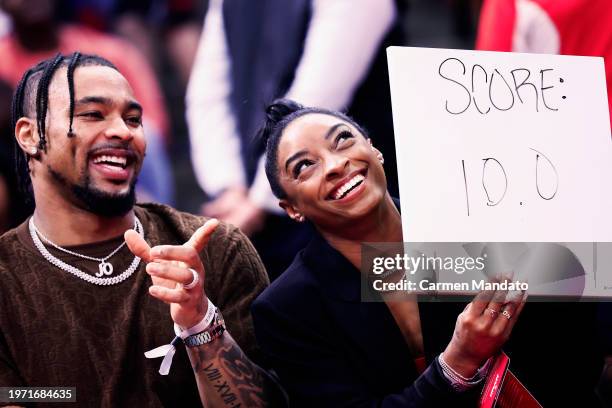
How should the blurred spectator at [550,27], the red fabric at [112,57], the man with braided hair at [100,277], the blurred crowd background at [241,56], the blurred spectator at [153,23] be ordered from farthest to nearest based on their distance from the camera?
the blurred spectator at [153,23] < the red fabric at [112,57] < the blurred crowd background at [241,56] < the blurred spectator at [550,27] < the man with braided hair at [100,277]

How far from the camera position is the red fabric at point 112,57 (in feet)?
9.66

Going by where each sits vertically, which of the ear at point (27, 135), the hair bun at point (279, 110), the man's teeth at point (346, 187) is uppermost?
the hair bun at point (279, 110)

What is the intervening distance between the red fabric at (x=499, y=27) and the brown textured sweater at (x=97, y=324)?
102 centimetres

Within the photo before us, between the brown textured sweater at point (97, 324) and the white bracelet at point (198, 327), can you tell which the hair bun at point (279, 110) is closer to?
the brown textured sweater at point (97, 324)

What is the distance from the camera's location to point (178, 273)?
1.62 meters

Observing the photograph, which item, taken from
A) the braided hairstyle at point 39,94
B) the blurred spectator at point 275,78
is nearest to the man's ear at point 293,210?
the braided hairstyle at point 39,94

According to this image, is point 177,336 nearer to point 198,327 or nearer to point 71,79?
point 198,327

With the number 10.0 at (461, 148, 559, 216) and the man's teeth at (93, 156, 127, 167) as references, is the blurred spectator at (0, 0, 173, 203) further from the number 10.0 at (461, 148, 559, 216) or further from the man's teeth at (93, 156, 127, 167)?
the number 10.0 at (461, 148, 559, 216)

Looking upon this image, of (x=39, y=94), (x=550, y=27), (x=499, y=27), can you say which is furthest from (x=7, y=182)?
(x=550, y=27)

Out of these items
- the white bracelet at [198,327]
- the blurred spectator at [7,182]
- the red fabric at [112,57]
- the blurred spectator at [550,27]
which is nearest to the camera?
the white bracelet at [198,327]

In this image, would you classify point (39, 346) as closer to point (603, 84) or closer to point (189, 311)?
point (189, 311)

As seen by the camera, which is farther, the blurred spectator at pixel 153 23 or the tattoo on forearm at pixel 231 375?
the blurred spectator at pixel 153 23

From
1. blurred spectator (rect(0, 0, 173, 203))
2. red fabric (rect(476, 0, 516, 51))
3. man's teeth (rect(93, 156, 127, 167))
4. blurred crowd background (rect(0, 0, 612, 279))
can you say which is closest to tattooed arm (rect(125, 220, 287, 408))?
man's teeth (rect(93, 156, 127, 167))

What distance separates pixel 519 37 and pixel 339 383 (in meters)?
1.23
